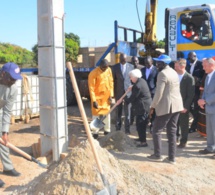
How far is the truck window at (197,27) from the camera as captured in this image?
25.0ft

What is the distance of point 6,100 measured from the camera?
4.08 metres

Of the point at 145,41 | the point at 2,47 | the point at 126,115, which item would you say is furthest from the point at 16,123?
the point at 2,47

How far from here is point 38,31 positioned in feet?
16.5

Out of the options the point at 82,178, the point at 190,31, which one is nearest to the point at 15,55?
the point at 190,31

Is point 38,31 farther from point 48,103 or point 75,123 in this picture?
point 75,123

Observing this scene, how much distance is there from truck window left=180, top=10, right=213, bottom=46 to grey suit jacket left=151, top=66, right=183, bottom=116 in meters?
3.43

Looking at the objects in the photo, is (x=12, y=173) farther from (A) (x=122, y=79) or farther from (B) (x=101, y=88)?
(A) (x=122, y=79)

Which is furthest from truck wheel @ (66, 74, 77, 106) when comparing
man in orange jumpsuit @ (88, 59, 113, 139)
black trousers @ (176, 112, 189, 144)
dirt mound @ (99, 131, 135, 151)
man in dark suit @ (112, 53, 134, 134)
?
Result: black trousers @ (176, 112, 189, 144)

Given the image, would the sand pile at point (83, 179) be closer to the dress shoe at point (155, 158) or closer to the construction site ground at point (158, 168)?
the construction site ground at point (158, 168)

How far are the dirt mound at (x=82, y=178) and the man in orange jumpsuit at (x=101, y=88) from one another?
2595 millimetres

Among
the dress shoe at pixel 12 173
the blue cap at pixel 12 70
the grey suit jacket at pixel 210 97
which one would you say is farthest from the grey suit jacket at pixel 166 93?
the dress shoe at pixel 12 173

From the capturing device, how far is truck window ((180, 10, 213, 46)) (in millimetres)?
7625

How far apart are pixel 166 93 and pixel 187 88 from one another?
101 cm

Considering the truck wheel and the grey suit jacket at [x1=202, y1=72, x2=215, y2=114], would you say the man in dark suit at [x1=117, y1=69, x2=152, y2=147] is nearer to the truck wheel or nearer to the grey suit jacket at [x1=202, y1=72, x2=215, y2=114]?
the grey suit jacket at [x1=202, y1=72, x2=215, y2=114]
